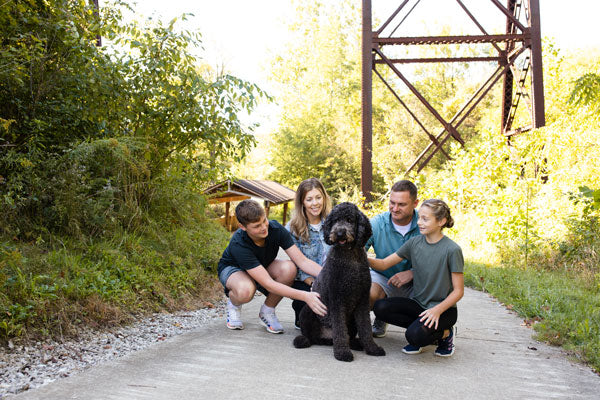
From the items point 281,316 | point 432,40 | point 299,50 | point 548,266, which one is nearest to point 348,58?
point 299,50

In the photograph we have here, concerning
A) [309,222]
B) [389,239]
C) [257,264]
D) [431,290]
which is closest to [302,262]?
[257,264]

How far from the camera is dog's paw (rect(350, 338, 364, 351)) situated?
414 cm

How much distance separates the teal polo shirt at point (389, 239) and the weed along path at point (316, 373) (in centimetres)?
66

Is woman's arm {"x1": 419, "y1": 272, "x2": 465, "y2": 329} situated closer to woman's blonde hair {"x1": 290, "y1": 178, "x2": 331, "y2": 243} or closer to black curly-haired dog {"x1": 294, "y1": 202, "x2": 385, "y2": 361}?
black curly-haired dog {"x1": 294, "y1": 202, "x2": 385, "y2": 361}

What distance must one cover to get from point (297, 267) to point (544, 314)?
8.57 ft

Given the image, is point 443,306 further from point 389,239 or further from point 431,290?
point 389,239

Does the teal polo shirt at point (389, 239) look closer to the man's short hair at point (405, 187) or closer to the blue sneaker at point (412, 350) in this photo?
the man's short hair at point (405, 187)

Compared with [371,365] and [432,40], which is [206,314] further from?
[432,40]

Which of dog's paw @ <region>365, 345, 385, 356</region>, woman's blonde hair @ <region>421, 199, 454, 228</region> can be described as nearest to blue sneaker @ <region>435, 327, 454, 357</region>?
dog's paw @ <region>365, 345, 385, 356</region>

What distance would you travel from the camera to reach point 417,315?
13.7ft

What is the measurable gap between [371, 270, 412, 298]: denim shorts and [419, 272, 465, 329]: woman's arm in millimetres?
688

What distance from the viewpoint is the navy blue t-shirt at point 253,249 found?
464 centimetres

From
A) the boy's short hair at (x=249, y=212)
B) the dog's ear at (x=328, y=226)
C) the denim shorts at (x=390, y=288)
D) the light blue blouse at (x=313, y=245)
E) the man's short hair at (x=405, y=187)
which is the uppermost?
the man's short hair at (x=405, y=187)

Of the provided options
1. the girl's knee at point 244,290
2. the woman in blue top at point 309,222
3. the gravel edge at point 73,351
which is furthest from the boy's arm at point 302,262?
the gravel edge at point 73,351
